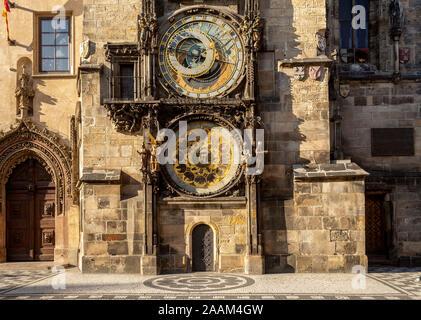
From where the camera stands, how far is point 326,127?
1491 centimetres

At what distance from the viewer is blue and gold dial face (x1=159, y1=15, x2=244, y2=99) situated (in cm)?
1499

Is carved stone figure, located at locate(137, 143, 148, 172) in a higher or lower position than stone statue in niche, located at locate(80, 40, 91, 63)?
lower

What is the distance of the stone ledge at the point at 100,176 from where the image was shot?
14430 millimetres

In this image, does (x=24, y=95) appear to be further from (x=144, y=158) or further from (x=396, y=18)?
(x=396, y=18)

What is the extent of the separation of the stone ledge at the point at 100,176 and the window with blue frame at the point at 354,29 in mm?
9017

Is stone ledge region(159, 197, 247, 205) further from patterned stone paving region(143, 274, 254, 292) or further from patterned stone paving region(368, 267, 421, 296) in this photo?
patterned stone paving region(368, 267, 421, 296)

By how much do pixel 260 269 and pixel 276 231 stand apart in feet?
→ 3.78

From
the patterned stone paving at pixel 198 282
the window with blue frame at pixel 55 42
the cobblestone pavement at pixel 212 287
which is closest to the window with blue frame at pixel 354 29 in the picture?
the cobblestone pavement at pixel 212 287

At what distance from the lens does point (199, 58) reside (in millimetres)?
15023

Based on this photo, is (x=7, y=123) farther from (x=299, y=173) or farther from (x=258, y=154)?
(x=299, y=173)

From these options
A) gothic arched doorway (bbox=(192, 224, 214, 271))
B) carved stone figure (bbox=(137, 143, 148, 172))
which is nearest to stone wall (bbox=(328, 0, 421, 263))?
gothic arched doorway (bbox=(192, 224, 214, 271))

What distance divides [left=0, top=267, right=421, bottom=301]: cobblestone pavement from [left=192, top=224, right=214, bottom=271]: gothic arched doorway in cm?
57
